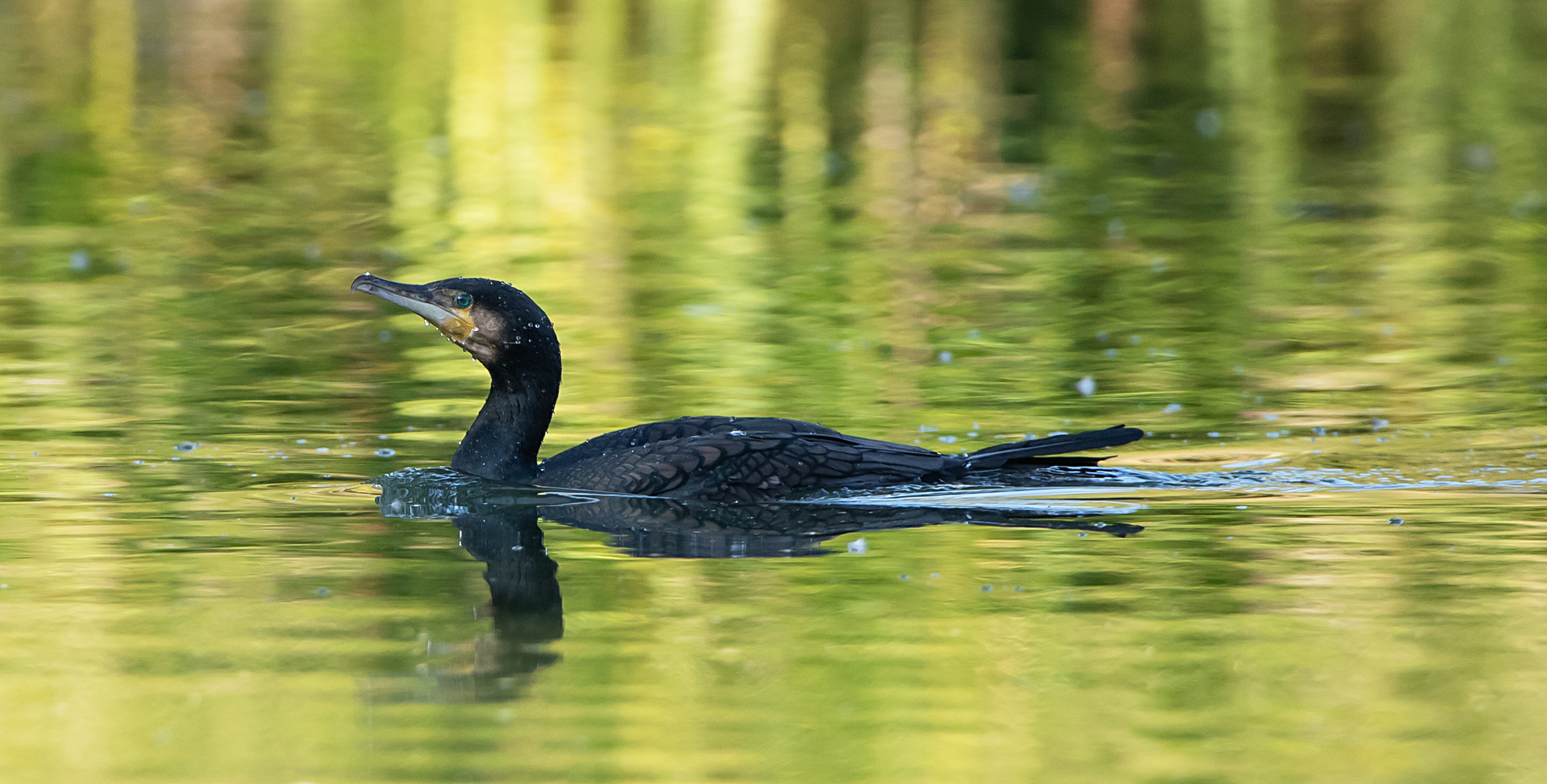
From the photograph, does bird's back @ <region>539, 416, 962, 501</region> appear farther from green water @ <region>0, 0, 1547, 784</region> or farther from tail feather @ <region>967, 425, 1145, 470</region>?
green water @ <region>0, 0, 1547, 784</region>

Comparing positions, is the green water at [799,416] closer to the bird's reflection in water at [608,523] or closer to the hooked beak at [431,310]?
the bird's reflection in water at [608,523]

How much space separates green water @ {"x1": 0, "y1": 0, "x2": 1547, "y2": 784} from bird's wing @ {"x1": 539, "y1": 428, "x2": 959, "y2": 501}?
51 centimetres

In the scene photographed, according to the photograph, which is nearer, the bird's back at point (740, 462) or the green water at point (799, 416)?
the green water at point (799, 416)

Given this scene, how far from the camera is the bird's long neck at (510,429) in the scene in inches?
372

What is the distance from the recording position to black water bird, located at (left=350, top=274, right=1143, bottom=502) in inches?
358

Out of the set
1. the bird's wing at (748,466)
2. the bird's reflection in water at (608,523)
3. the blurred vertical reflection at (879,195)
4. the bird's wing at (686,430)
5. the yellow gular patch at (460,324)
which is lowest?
the bird's reflection in water at (608,523)

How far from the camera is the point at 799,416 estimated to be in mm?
11070

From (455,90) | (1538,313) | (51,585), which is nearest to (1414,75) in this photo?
(455,90)

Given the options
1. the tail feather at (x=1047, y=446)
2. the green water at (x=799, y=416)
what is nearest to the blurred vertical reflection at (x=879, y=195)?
the green water at (x=799, y=416)

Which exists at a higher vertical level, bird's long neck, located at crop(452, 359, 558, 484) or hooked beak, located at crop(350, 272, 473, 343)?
hooked beak, located at crop(350, 272, 473, 343)

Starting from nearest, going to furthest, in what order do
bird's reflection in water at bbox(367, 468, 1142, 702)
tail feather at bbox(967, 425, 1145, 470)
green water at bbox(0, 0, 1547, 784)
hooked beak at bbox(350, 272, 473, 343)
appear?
Result: green water at bbox(0, 0, 1547, 784), bird's reflection in water at bbox(367, 468, 1142, 702), tail feather at bbox(967, 425, 1145, 470), hooked beak at bbox(350, 272, 473, 343)

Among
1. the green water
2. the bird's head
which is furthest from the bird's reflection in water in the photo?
the bird's head

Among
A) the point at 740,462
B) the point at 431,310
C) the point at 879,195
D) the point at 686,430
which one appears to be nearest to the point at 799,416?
the point at 686,430

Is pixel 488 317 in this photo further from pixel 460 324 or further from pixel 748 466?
pixel 748 466
